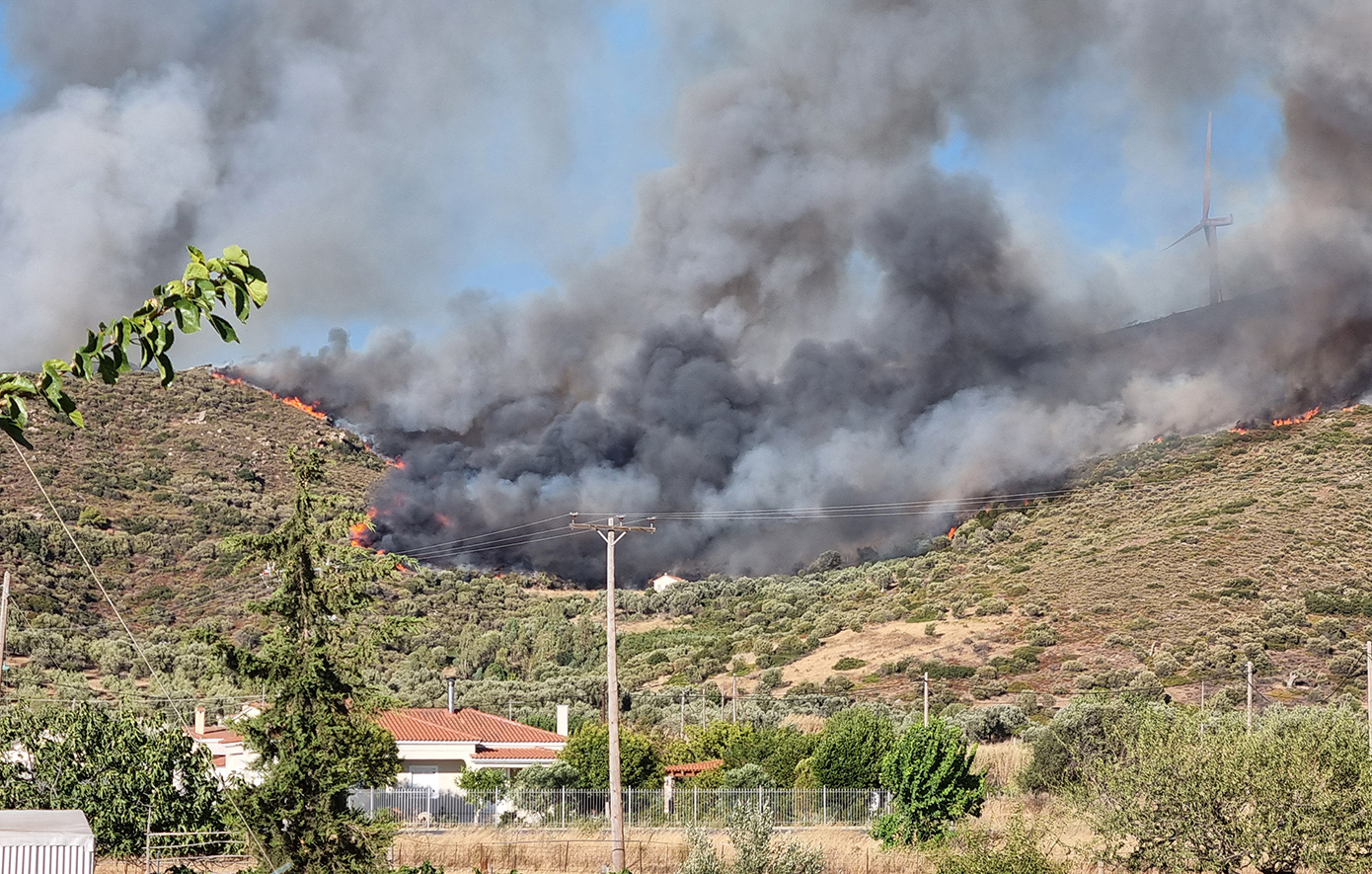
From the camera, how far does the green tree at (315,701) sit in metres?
16.2

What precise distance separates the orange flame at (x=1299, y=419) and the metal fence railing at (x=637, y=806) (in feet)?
239

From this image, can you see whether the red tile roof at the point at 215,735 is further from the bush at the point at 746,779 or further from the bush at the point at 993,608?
the bush at the point at 993,608

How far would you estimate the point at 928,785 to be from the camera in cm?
3362

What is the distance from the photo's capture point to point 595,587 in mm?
103875

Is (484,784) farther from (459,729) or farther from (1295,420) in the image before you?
(1295,420)

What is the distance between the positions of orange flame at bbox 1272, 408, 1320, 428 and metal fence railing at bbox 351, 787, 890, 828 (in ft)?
239

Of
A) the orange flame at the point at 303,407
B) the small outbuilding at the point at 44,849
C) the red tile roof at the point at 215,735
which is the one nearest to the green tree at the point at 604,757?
the red tile roof at the point at 215,735

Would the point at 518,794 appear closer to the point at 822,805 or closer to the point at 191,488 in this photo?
the point at 822,805

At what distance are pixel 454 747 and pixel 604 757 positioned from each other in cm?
486

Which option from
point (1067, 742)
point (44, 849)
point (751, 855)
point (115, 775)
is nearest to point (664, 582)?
point (1067, 742)

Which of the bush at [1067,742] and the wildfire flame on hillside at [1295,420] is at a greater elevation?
the wildfire flame on hillside at [1295,420]

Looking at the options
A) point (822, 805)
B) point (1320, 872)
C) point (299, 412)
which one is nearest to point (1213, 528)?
point (822, 805)

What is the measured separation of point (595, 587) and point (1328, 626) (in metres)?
55.8

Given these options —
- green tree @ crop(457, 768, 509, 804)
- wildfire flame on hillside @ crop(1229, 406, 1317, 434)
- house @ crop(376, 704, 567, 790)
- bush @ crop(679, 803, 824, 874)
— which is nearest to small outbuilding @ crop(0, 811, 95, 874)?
bush @ crop(679, 803, 824, 874)
